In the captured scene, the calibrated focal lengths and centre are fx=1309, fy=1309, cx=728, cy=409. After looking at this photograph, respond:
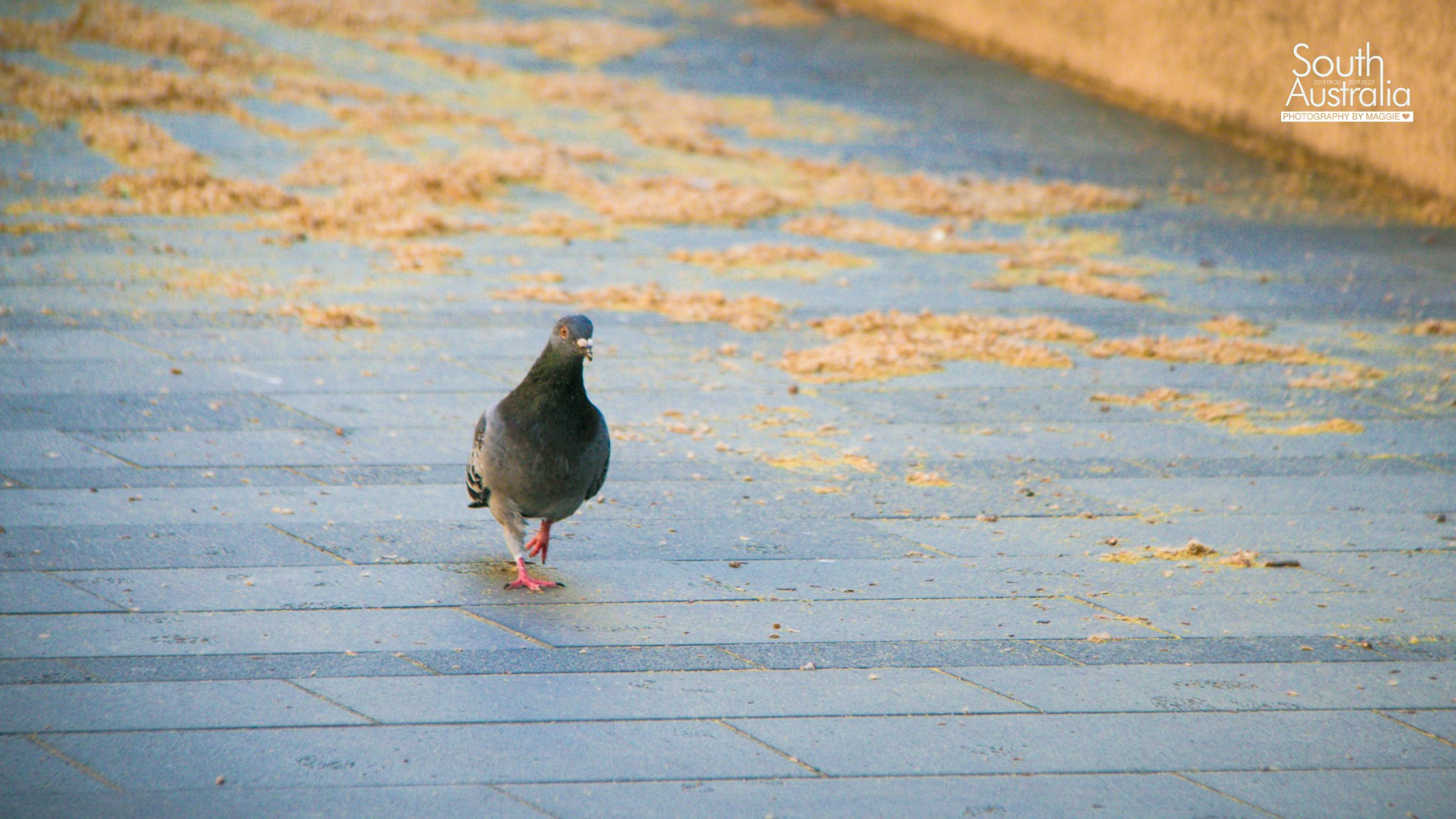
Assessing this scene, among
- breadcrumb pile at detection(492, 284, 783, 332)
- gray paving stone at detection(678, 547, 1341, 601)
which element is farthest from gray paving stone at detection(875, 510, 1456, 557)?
breadcrumb pile at detection(492, 284, 783, 332)

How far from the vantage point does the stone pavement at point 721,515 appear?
10.5 feet

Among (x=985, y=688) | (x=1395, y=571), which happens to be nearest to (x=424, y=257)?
(x=985, y=688)

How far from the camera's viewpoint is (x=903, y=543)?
15.1 ft

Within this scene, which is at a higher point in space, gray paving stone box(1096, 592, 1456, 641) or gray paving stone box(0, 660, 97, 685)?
gray paving stone box(1096, 592, 1456, 641)

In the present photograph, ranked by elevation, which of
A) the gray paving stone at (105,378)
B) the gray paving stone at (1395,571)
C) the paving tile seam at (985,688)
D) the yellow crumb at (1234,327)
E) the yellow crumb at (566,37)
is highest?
the yellow crumb at (566,37)

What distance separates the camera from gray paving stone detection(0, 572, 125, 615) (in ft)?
12.5

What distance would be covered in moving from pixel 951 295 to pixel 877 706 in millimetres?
4672

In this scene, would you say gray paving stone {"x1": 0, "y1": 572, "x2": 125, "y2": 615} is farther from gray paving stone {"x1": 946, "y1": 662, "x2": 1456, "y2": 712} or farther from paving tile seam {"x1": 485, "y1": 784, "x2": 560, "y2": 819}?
gray paving stone {"x1": 946, "y1": 662, "x2": 1456, "y2": 712}

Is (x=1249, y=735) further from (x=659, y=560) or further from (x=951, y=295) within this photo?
(x=951, y=295)

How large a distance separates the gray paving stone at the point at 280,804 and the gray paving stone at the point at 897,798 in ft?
0.35

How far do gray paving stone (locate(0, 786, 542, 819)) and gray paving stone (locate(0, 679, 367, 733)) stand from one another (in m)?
0.31

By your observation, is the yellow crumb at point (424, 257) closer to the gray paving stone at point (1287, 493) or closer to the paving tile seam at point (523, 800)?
the gray paving stone at point (1287, 493)

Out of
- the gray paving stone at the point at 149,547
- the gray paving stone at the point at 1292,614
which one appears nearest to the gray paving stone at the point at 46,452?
the gray paving stone at the point at 149,547

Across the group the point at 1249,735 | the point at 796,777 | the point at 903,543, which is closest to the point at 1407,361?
the point at 903,543
